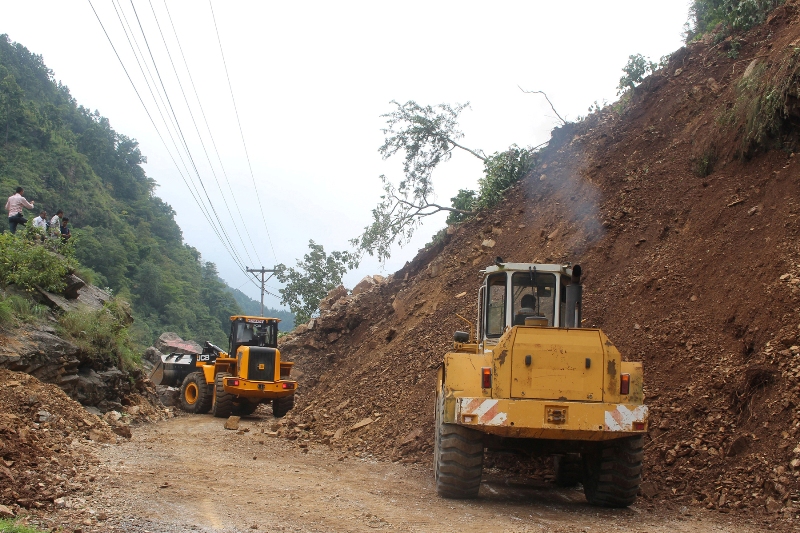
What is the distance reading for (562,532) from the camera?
574cm

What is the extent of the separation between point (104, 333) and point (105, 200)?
160 ft

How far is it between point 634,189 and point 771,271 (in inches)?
236

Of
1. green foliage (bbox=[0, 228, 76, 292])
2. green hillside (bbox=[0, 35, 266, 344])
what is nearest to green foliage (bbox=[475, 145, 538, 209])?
green foliage (bbox=[0, 228, 76, 292])

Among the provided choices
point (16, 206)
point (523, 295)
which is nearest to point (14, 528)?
point (523, 295)

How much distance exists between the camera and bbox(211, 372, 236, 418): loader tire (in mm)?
17109

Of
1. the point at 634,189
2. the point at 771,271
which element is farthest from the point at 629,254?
the point at 771,271

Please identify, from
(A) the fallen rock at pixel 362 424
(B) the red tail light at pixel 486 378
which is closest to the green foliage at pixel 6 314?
(A) the fallen rock at pixel 362 424

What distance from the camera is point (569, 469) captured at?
854 centimetres

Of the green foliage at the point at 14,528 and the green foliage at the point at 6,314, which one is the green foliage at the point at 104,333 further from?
the green foliage at the point at 14,528

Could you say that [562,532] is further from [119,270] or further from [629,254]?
[119,270]

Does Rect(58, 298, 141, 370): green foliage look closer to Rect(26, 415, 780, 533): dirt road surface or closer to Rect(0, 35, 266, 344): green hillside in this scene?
Rect(26, 415, 780, 533): dirt road surface

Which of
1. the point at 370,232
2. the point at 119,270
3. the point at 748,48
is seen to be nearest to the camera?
the point at 748,48

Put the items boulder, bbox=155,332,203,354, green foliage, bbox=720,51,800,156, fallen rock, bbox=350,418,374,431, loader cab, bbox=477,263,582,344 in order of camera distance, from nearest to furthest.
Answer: loader cab, bbox=477,263,582,344
green foliage, bbox=720,51,800,156
fallen rock, bbox=350,418,374,431
boulder, bbox=155,332,203,354

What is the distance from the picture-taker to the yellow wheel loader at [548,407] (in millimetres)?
6547
